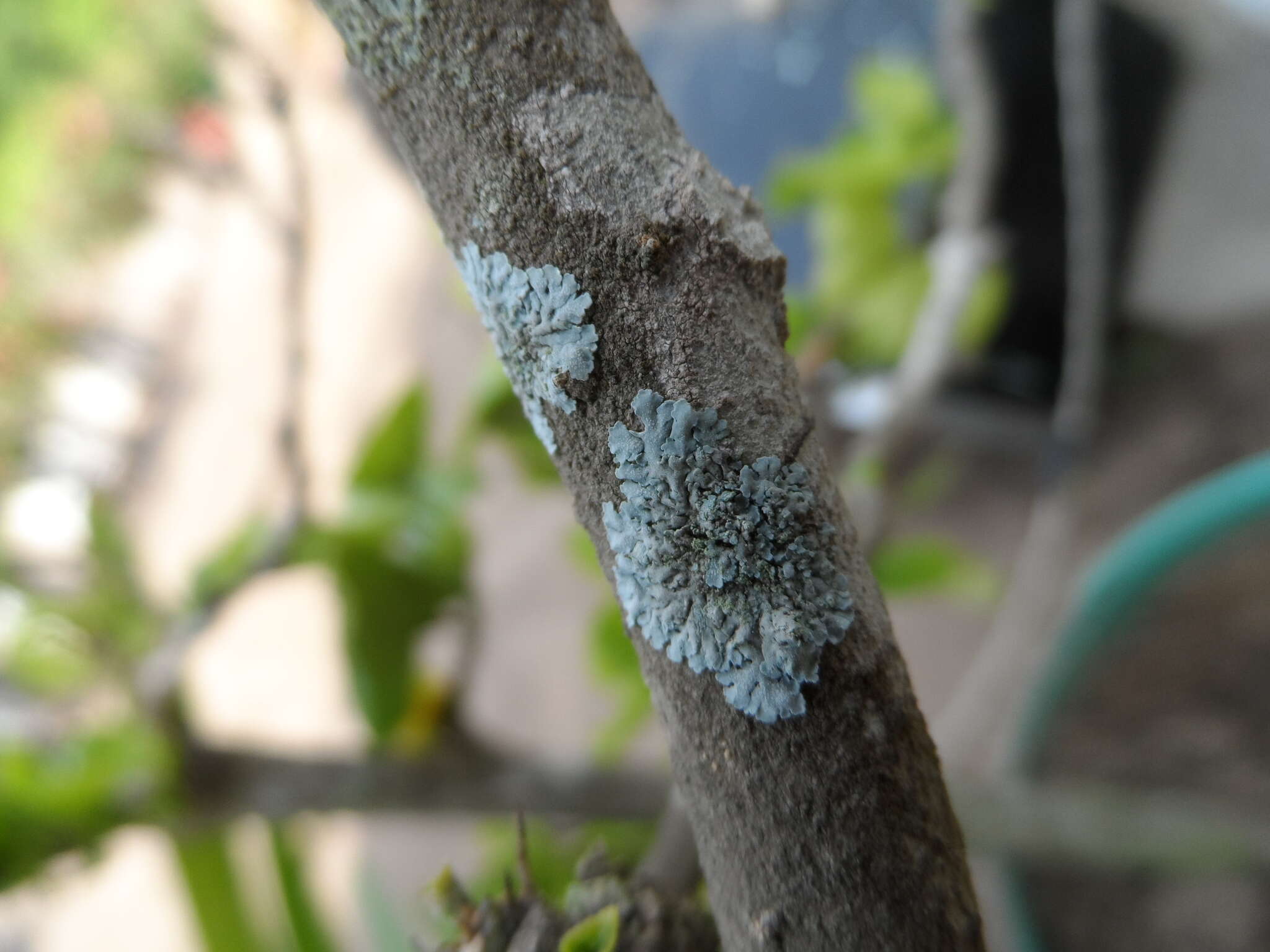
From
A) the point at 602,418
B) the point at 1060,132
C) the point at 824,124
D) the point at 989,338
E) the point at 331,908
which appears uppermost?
the point at 824,124

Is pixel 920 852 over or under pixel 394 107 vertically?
under

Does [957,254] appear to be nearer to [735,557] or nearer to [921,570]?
[921,570]

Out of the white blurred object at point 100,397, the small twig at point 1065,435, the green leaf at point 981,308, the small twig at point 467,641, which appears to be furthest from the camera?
the white blurred object at point 100,397

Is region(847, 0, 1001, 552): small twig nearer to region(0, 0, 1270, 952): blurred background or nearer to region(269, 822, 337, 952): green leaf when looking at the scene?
region(0, 0, 1270, 952): blurred background

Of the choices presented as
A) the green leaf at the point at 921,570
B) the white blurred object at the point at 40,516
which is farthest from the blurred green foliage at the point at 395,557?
the white blurred object at the point at 40,516

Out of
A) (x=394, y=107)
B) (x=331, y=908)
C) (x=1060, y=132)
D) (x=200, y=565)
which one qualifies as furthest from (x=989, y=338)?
(x=331, y=908)

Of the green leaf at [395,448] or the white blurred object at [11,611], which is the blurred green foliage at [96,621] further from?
the green leaf at [395,448]

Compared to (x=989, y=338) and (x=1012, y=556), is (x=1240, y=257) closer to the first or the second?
(x=989, y=338)
